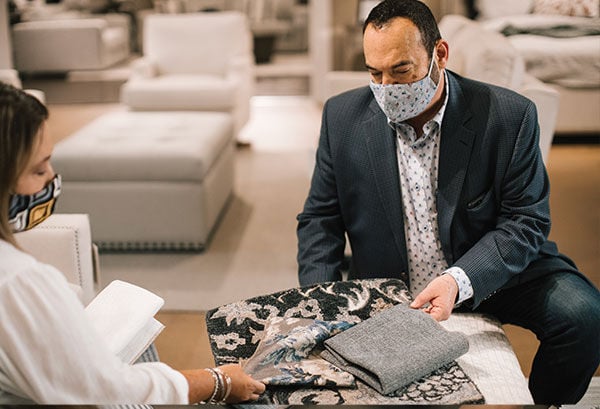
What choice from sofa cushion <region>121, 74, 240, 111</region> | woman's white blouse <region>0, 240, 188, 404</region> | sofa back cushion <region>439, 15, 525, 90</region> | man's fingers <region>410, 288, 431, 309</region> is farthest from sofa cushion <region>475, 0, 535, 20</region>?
woman's white blouse <region>0, 240, 188, 404</region>

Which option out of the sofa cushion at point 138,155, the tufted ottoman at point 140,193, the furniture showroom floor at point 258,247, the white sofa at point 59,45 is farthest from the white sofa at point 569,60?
the white sofa at point 59,45

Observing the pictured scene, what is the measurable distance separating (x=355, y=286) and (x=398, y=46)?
51 cm

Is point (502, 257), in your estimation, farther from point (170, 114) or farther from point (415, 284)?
point (170, 114)

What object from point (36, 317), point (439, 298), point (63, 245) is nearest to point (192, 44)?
point (63, 245)

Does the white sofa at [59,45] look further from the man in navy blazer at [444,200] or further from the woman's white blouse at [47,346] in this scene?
the woman's white blouse at [47,346]

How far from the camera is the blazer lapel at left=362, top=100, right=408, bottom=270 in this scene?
188 cm

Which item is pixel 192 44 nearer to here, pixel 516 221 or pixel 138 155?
pixel 138 155

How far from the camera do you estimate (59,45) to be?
781 centimetres

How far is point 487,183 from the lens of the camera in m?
1.84

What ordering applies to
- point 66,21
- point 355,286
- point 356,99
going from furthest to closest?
point 66,21, point 356,99, point 355,286

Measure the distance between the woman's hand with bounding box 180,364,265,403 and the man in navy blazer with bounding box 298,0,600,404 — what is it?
19.5 inches

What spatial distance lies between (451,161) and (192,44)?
3.95 metres

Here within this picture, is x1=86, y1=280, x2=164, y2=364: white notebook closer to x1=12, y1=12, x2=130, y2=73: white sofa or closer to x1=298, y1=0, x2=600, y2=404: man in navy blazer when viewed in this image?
x1=298, y1=0, x2=600, y2=404: man in navy blazer

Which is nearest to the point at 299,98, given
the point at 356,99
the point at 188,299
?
the point at 188,299
